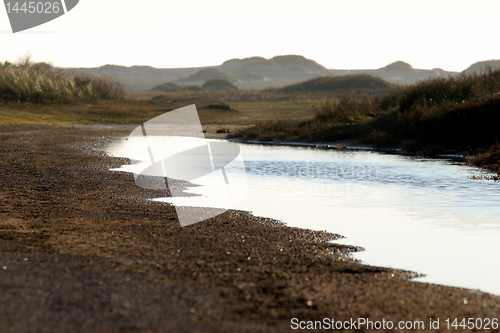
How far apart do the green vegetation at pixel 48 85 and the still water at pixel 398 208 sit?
28.9 metres

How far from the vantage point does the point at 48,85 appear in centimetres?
4600

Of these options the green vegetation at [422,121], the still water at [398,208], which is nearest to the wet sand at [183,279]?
the still water at [398,208]

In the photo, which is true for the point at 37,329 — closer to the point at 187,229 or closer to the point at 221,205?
the point at 187,229

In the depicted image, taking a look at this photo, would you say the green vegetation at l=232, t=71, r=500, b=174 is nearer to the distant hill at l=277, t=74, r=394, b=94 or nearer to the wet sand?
the wet sand

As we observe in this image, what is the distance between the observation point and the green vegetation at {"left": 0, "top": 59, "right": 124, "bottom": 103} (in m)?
43.7

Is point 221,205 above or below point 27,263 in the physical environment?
below

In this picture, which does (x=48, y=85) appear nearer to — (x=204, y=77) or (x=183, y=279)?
(x=183, y=279)

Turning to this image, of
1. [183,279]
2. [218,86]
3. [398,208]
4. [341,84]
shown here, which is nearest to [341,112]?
[398,208]

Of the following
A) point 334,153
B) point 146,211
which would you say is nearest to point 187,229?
point 146,211

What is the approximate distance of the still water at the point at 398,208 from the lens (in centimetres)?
760

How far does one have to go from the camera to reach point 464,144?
23516 mm

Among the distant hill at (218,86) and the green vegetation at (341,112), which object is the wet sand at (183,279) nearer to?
the green vegetation at (341,112)

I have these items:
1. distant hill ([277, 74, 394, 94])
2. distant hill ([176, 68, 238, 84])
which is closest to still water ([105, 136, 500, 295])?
distant hill ([277, 74, 394, 94])

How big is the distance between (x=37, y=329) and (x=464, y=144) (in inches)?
844
